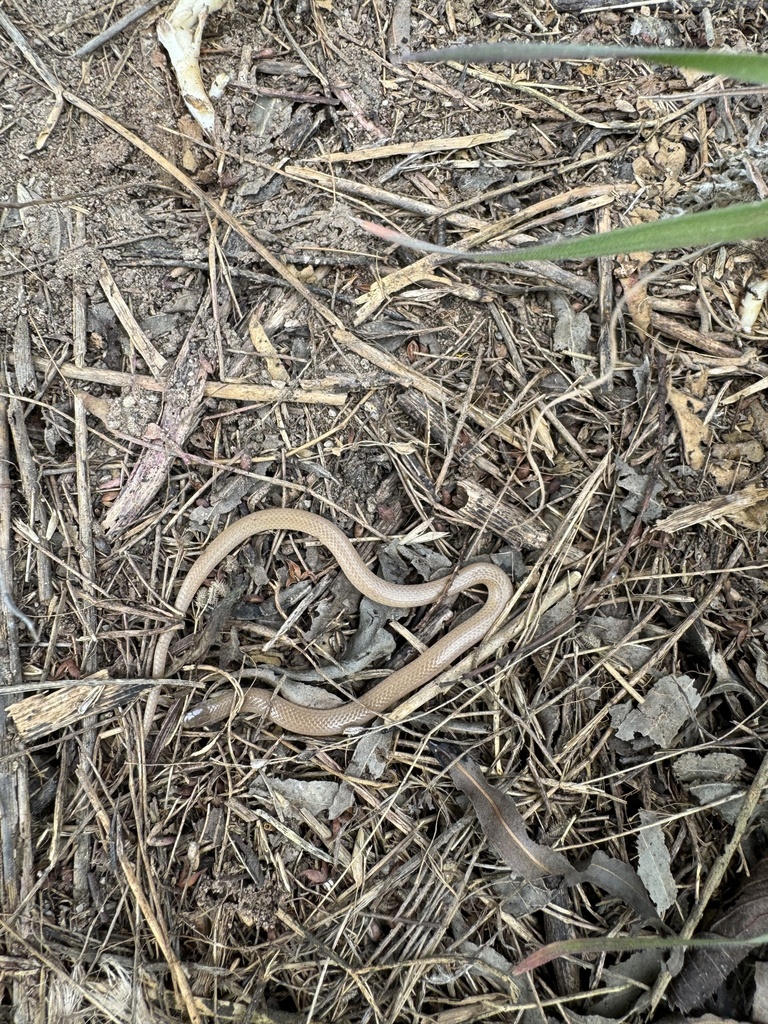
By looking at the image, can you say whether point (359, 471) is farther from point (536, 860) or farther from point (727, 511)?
point (536, 860)

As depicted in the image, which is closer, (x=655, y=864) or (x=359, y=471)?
(x=655, y=864)

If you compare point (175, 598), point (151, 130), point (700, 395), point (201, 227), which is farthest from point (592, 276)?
point (175, 598)

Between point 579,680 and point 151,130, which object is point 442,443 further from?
point 151,130

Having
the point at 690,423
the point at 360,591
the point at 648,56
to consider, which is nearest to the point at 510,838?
the point at 360,591

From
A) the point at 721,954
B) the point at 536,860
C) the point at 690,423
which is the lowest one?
the point at 721,954

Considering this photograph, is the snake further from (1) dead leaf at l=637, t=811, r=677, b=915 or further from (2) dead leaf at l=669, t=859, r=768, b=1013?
(2) dead leaf at l=669, t=859, r=768, b=1013

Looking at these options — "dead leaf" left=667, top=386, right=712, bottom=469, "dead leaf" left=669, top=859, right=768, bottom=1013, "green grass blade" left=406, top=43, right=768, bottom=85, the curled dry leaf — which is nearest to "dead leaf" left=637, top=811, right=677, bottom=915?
the curled dry leaf

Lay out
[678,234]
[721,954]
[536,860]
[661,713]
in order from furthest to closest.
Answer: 1. [661,713]
2. [536,860]
3. [721,954]
4. [678,234]

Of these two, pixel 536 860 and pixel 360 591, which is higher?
pixel 360 591
